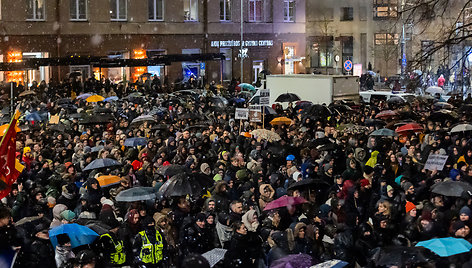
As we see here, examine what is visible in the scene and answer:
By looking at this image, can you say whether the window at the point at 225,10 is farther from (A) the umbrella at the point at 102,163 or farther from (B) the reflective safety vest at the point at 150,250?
(B) the reflective safety vest at the point at 150,250

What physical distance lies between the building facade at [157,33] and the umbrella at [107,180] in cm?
2572

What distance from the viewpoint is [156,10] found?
49812mm

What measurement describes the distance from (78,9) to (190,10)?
7.97 metres

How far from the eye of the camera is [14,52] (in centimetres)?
4288

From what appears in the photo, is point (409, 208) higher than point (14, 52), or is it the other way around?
point (14, 52)

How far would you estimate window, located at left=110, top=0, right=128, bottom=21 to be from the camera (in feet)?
156

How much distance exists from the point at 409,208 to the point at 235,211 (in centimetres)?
277

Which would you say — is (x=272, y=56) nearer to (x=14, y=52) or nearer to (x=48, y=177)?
(x=14, y=52)

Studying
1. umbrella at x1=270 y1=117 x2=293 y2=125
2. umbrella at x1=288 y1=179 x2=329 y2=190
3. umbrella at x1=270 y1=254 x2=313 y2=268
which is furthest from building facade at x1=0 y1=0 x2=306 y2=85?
umbrella at x1=270 y1=254 x2=313 y2=268

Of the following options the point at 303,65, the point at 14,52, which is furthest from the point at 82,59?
the point at 303,65

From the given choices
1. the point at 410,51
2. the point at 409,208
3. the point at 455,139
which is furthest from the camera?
the point at 410,51

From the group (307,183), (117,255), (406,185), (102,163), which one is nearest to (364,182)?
(406,185)

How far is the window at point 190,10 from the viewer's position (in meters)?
51.2

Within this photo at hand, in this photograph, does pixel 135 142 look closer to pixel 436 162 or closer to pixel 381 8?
pixel 436 162
